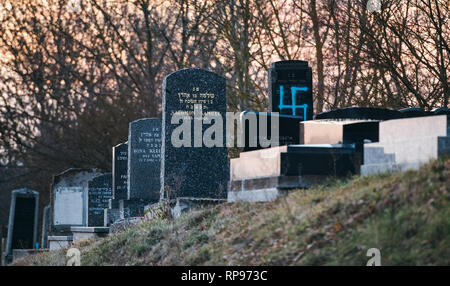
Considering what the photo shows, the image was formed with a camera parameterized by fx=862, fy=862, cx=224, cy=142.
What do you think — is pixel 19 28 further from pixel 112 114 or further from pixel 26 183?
pixel 26 183

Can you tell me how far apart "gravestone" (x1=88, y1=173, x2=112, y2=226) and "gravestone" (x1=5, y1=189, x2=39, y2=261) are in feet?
12.1

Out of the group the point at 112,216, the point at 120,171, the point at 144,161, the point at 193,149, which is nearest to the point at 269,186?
the point at 193,149

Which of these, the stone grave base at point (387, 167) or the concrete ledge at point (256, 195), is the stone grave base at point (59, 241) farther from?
the stone grave base at point (387, 167)

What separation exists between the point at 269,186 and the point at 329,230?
9.29 feet

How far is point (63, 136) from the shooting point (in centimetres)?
3281

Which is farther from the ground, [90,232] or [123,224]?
[123,224]

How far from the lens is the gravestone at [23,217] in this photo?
88.8 ft

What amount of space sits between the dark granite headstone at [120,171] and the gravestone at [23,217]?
5762 millimetres

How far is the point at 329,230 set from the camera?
9242 mm

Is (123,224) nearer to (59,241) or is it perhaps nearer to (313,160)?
(59,241)

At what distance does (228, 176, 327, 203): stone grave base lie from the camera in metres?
11.7

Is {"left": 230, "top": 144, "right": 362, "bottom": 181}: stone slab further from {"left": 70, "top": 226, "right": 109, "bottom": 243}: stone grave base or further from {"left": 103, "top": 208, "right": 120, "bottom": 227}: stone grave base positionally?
{"left": 103, "top": 208, "right": 120, "bottom": 227}: stone grave base

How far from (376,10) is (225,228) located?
9.38 meters
